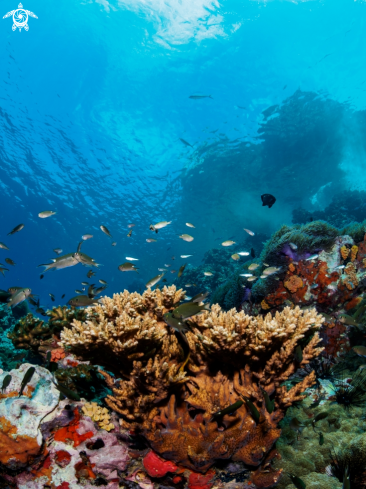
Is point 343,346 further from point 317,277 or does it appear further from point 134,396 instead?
point 134,396

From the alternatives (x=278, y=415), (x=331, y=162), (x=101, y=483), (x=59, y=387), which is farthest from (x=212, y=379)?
(x=331, y=162)

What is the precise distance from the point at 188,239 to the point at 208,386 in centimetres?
617

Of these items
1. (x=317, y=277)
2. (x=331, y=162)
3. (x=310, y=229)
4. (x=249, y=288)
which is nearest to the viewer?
(x=317, y=277)

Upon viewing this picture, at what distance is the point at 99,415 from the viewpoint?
274cm

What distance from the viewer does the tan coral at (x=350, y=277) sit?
575 cm

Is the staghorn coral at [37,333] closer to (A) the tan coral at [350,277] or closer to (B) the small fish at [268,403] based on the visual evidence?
(B) the small fish at [268,403]

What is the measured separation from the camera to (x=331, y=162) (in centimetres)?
3222

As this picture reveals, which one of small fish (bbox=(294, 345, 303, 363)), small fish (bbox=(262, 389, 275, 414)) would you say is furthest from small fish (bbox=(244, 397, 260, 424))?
small fish (bbox=(294, 345, 303, 363))

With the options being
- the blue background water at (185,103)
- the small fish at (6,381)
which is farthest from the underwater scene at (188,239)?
the blue background water at (185,103)

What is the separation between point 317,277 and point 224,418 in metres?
5.04

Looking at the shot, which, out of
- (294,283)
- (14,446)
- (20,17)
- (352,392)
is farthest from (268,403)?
(20,17)

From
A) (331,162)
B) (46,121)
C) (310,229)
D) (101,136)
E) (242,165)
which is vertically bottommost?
(310,229)

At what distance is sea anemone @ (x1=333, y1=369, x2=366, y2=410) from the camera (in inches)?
150

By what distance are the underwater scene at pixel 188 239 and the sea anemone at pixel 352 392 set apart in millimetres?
33
